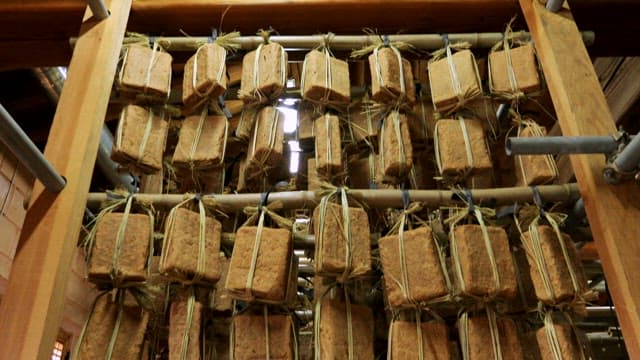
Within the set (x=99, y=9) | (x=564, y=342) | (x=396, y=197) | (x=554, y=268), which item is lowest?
(x=564, y=342)

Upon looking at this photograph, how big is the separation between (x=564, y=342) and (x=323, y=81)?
0.93 meters

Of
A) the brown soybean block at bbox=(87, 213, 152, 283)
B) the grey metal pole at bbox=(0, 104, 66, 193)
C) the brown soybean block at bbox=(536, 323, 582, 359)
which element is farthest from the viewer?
the brown soybean block at bbox=(87, 213, 152, 283)

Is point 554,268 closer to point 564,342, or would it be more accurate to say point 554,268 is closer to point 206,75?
point 564,342

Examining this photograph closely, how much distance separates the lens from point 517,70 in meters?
1.58

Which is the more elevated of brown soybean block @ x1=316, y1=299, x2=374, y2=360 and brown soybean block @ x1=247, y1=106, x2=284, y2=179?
brown soybean block @ x1=247, y1=106, x2=284, y2=179

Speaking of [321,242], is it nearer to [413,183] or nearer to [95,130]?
[413,183]

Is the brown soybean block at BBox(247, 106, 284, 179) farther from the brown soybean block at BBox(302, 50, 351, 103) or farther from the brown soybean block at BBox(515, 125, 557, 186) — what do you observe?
the brown soybean block at BBox(515, 125, 557, 186)

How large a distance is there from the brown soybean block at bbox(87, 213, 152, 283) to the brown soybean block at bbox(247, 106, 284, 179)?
342mm

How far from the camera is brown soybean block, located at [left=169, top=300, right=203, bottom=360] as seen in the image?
1.30m

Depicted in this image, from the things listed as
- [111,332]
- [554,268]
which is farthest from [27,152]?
[554,268]

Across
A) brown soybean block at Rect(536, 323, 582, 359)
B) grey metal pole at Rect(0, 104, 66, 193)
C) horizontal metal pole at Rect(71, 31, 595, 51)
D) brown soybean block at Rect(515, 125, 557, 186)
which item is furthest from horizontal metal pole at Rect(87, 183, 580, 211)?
horizontal metal pole at Rect(71, 31, 595, 51)

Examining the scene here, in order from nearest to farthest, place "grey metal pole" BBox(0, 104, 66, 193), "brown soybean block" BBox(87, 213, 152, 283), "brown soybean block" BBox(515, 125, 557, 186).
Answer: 1. "grey metal pole" BBox(0, 104, 66, 193)
2. "brown soybean block" BBox(87, 213, 152, 283)
3. "brown soybean block" BBox(515, 125, 557, 186)

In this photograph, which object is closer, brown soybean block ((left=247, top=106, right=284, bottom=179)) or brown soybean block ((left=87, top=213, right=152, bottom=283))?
brown soybean block ((left=87, top=213, right=152, bottom=283))

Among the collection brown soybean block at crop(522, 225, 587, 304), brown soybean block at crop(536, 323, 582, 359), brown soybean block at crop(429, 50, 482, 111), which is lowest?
brown soybean block at crop(536, 323, 582, 359)
